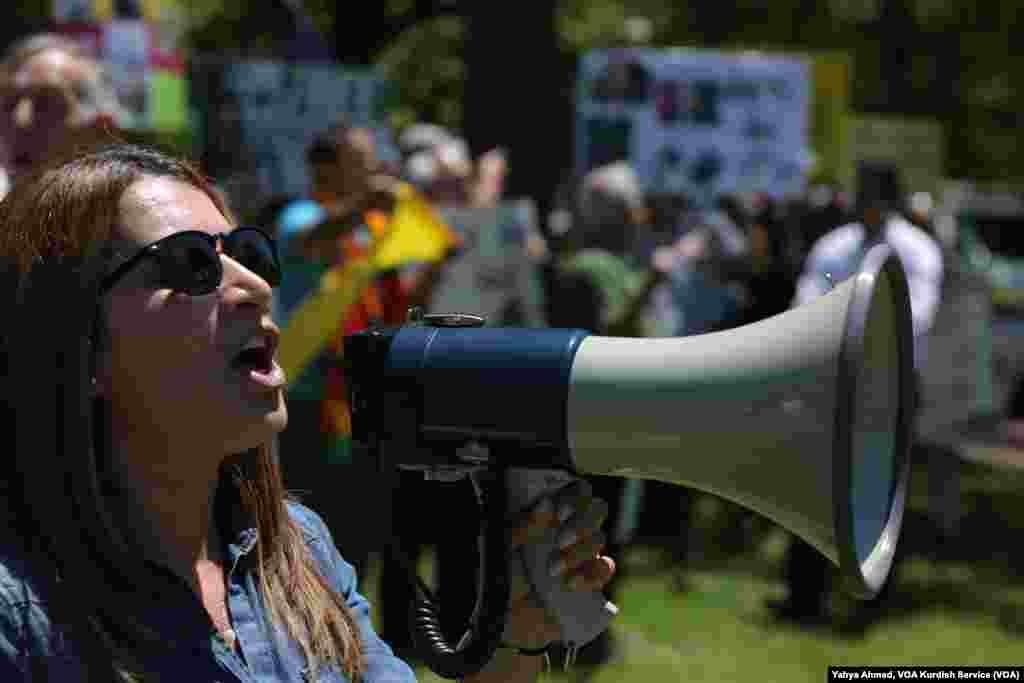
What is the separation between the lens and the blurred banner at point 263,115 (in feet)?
27.9

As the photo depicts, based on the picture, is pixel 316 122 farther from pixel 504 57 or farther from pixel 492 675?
pixel 492 675

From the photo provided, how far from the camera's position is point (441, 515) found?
11.0 ft

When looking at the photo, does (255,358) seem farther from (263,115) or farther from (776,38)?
(776,38)

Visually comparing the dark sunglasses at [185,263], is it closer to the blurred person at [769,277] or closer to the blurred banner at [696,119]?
the blurred person at [769,277]

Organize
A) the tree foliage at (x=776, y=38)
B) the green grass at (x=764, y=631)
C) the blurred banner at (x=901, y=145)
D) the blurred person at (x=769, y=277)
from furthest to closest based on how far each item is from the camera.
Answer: the tree foliage at (x=776, y=38) → the blurred banner at (x=901, y=145) → the blurred person at (x=769, y=277) → the green grass at (x=764, y=631)

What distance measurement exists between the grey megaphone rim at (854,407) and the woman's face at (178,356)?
2.24 ft

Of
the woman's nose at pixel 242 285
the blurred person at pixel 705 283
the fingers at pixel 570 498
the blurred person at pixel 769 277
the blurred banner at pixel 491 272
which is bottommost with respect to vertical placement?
the blurred person at pixel 705 283

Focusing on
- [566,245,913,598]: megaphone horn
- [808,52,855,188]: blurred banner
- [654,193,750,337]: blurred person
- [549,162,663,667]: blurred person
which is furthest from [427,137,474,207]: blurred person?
[808,52,855,188]: blurred banner

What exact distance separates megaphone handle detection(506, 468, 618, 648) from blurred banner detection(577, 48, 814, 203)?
7033mm

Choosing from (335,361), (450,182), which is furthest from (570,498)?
(450,182)

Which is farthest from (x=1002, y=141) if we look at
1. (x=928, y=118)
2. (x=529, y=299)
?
(x=529, y=299)

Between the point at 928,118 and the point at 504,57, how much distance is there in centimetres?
1383

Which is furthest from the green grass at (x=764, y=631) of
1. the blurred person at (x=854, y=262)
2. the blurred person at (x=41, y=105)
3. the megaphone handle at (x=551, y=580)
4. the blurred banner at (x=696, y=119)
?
the megaphone handle at (x=551, y=580)

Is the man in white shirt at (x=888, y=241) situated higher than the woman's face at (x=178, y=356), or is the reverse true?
the woman's face at (x=178, y=356)
